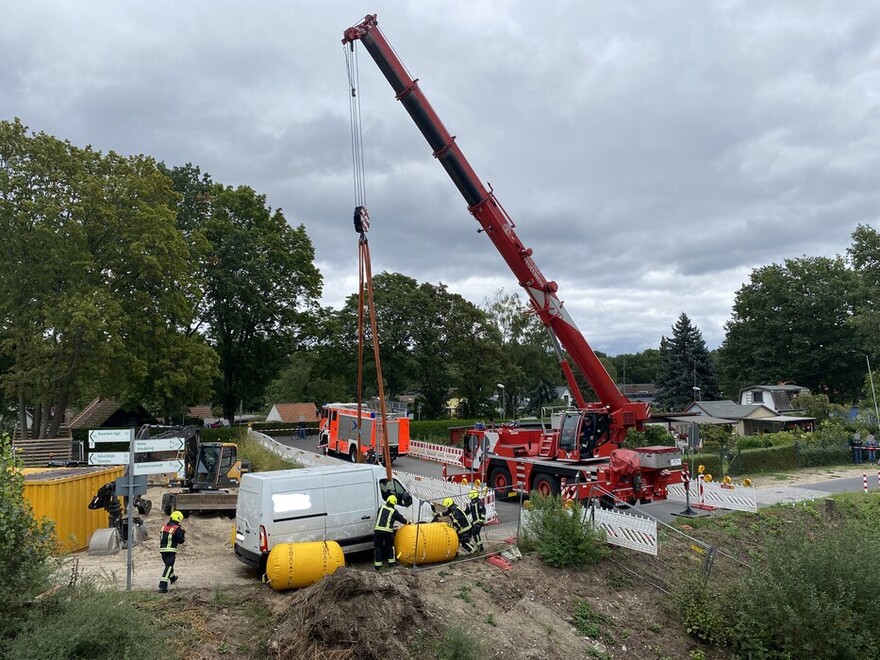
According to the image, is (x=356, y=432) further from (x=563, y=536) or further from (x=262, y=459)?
(x=563, y=536)

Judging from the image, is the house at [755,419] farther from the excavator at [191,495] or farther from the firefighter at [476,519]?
the firefighter at [476,519]

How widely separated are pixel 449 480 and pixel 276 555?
381 inches

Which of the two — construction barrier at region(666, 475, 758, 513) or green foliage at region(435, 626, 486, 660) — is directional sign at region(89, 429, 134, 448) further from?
construction barrier at region(666, 475, 758, 513)

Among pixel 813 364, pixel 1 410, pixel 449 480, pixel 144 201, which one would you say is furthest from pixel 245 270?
pixel 813 364

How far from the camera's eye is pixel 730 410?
1945 inches

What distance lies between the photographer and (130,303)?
3078 centimetres

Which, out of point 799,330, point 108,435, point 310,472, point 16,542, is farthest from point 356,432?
point 799,330

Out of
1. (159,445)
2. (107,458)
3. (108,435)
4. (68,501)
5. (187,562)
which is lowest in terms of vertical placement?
(187,562)

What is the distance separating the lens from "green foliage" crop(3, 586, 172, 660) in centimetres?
645

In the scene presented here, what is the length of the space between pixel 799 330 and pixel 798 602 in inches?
2736

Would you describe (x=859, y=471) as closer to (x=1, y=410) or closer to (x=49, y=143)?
(x=49, y=143)

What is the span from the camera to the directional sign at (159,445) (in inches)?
385

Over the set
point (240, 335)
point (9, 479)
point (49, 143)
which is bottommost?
point (9, 479)

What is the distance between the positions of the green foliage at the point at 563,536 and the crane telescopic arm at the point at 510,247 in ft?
19.3
